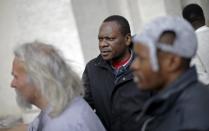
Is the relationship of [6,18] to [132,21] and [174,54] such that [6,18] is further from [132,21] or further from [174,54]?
[174,54]

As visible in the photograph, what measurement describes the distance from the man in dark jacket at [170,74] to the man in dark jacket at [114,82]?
112 centimetres

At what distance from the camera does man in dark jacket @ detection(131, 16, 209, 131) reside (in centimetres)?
187

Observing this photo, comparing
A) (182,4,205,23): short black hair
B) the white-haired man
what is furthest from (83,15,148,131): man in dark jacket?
(182,4,205,23): short black hair

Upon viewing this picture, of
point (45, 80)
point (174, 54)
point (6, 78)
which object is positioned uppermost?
point (174, 54)

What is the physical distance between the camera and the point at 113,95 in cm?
324

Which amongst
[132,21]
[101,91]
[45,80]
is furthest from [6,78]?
[45,80]

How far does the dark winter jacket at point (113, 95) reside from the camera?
3.13 metres

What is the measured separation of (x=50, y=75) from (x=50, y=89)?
3.2 inches

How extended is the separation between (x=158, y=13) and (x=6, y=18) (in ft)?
8.79

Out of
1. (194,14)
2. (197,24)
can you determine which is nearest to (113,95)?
(197,24)

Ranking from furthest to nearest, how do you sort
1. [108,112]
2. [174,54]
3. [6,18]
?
[6,18]
[108,112]
[174,54]

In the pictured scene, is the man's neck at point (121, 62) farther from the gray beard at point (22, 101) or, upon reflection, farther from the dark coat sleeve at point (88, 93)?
the gray beard at point (22, 101)

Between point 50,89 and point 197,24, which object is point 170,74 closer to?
point 50,89

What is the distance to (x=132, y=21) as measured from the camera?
795cm
